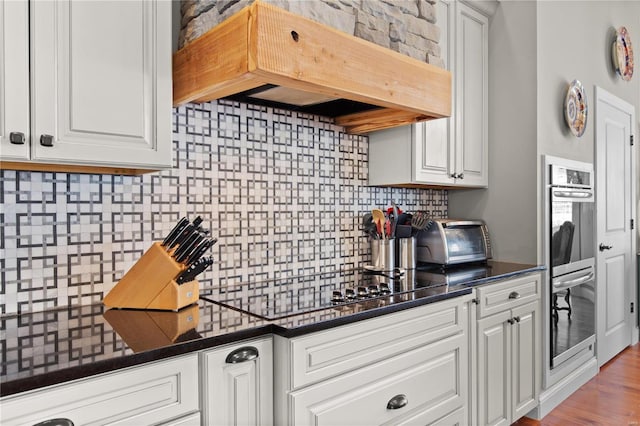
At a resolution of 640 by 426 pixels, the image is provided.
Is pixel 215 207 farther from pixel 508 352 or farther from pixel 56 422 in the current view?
pixel 508 352

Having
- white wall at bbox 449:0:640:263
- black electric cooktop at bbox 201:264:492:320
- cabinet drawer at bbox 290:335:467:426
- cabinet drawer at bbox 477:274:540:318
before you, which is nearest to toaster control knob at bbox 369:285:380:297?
black electric cooktop at bbox 201:264:492:320

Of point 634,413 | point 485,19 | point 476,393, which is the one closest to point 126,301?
point 476,393

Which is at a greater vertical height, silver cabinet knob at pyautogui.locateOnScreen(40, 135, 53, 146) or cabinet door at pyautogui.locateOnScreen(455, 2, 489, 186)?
cabinet door at pyautogui.locateOnScreen(455, 2, 489, 186)

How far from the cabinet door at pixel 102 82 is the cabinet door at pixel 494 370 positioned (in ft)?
5.51

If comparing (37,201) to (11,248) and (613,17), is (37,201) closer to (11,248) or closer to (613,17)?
(11,248)

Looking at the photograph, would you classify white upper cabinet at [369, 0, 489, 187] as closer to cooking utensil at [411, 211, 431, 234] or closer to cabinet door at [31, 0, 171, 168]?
cooking utensil at [411, 211, 431, 234]

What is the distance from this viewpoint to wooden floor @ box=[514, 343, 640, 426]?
263 centimetres

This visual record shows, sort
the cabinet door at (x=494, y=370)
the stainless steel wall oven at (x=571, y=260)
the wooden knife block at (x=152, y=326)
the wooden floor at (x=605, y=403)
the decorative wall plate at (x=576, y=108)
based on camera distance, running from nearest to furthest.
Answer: the wooden knife block at (x=152, y=326) → the cabinet door at (x=494, y=370) → the wooden floor at (x=605, y=403) → the stainless steel wall oven at (x=571, y=260) → the decorative wall plate at (x=576, y=108)

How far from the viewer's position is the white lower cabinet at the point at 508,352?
2188mm

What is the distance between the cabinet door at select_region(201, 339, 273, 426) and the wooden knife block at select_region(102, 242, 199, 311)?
12.9 inches

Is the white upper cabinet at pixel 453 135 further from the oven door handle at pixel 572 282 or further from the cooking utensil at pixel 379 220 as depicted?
the oven door handle at pixel 572 282

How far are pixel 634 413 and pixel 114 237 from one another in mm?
3051

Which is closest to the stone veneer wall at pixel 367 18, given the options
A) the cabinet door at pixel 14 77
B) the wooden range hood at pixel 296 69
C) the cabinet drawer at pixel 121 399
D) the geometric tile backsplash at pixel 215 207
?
the wooden range hood at pixel 296 69

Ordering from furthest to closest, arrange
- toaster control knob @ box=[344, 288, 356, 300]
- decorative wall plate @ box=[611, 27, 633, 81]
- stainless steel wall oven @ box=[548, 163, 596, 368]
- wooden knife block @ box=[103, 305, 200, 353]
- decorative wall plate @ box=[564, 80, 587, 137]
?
decorative wall plate @ box=[611, 27, 633, 81], decorative wall plate @ box=[564, 80, 587, 137], stainless steel wall oven @ box=[548, 163, 596, 368], toaster control knob @ box=[344, 288, 356, 300], wooden knife block @ box=[103, 305, 200, 353]
